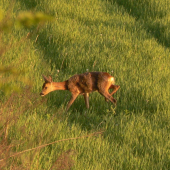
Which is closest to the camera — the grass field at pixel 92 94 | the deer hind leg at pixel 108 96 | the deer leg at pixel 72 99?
the grass field at pixel 92 94

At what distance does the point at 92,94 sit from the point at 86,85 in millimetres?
576

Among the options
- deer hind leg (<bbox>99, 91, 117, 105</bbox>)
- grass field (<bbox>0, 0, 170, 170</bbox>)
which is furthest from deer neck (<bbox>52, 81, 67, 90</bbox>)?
deer hind leg (<bbox>99, 91, 117, 105</bbox>)

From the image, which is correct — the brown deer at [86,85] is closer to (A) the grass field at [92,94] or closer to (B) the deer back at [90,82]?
(B) the deer back at [90,82]

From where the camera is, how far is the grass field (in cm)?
407

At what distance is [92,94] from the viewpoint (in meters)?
7.10

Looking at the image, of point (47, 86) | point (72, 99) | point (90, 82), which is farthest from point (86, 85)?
point (47, 86)

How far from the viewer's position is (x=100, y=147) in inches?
187

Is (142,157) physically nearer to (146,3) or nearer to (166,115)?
(166,115)

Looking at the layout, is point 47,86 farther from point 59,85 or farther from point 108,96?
point 108,96

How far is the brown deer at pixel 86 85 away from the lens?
255 inches

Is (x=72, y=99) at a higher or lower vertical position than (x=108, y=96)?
lower

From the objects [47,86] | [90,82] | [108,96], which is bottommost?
[108,96]

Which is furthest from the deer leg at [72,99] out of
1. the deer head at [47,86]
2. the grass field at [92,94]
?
the deer head at [47,86]

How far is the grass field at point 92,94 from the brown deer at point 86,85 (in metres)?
0.22
